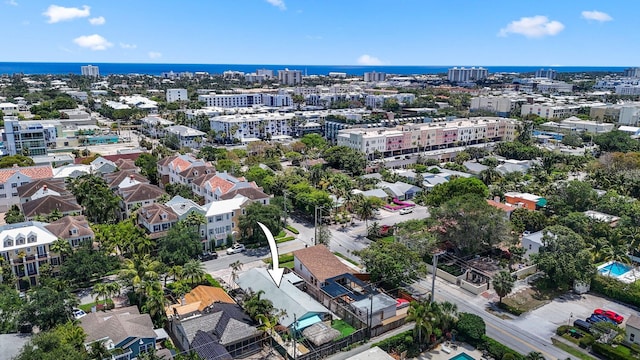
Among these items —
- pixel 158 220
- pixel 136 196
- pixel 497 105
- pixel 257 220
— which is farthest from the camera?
pixel 497 105

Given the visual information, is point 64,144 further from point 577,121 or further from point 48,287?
point 577,121

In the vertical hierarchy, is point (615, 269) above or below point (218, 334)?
below

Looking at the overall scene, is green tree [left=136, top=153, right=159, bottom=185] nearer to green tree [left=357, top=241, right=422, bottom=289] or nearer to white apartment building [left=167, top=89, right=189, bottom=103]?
green tree [left=357, top=241, right=422, bottom=289]

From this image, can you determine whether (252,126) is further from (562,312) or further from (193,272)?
(562,312)

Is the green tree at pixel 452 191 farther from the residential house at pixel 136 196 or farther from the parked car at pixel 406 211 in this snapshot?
the residential house at pixel 136 196

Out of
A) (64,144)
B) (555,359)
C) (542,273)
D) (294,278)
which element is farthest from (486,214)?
(64,144)

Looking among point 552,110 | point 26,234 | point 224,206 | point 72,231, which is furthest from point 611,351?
point 552,110

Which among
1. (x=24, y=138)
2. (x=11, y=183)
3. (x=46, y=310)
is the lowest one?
(x=46, y=310)
